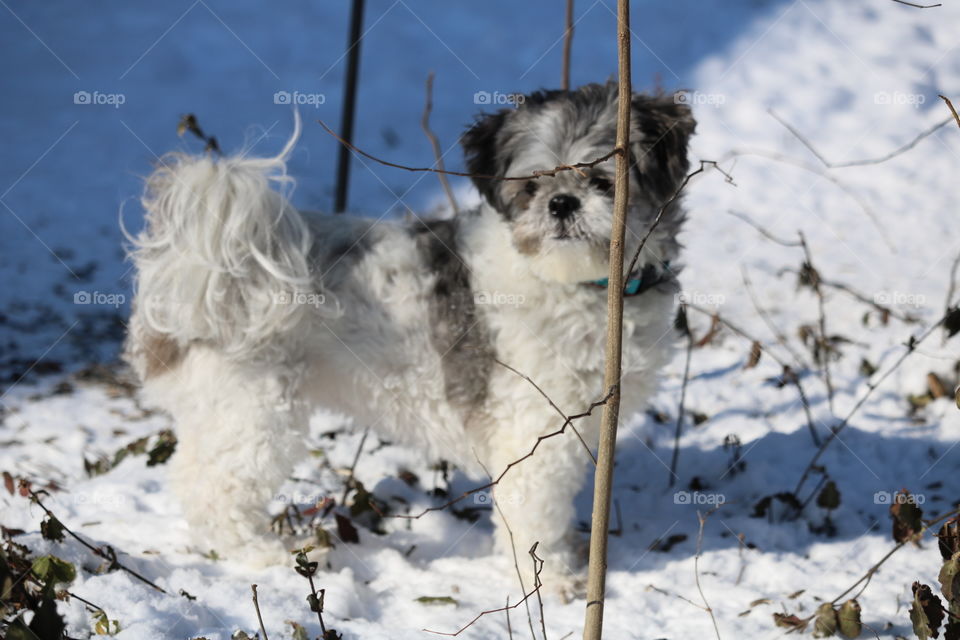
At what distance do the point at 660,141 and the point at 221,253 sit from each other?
5.18ft

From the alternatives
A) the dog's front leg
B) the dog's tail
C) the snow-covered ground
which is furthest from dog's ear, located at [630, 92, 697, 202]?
the dog's tail

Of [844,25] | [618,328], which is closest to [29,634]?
[618,328]

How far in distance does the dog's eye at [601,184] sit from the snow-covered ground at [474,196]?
0.54 m

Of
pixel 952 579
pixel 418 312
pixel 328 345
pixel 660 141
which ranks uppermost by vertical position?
pixel 660 141

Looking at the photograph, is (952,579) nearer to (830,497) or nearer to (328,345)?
(830,497)

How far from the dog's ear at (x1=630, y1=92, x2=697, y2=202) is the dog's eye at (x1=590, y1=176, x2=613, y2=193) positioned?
0.20 m

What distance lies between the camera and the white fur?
287 cm

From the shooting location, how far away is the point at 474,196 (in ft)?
21.6

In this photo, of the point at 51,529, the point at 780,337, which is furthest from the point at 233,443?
the point at 780,337

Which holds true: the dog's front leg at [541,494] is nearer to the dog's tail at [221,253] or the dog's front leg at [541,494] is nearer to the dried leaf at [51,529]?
the dog's tail at [221,253]

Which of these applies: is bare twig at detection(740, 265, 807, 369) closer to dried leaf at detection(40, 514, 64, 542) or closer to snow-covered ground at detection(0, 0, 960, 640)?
snow-covered ground at detection(0, 0, 960, 640)

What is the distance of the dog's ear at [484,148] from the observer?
3.13m

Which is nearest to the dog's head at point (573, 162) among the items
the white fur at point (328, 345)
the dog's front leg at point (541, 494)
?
the white fur at point (328, 345)

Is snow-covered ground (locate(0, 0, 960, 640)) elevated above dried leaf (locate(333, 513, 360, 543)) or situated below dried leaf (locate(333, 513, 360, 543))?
above
